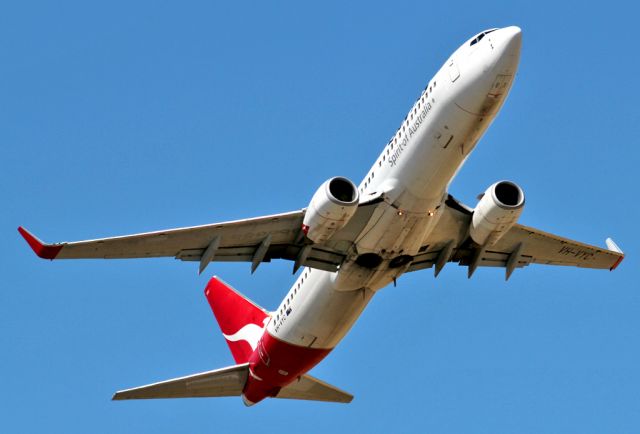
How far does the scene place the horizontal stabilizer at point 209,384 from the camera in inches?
1861

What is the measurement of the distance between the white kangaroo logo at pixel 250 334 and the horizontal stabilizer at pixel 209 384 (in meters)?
0.94

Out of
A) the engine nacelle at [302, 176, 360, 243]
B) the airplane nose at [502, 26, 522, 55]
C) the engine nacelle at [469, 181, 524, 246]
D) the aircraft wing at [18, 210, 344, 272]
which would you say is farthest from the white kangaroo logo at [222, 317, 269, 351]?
the airplane nose at [502, 26, 522, 55]

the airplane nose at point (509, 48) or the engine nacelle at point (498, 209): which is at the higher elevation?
the airplane nose at point (509, 48)

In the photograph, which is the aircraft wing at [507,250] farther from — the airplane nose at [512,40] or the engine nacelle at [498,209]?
the airplane nose at [512,40]

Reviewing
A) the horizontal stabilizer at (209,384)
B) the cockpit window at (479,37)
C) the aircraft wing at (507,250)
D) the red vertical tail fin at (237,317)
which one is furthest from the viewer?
the red vertical tail fin at (237,317)

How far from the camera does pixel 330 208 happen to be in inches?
1560

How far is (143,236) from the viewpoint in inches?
1602

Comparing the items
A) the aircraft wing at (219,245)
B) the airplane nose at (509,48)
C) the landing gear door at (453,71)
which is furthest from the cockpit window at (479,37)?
the aircraft wing at (219,245)

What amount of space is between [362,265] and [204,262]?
17.2 ft

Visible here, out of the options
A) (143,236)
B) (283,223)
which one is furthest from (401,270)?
(143,236)

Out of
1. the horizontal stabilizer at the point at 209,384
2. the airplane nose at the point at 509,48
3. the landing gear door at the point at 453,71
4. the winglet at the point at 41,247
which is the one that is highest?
the airplane nose at the point at 509,48

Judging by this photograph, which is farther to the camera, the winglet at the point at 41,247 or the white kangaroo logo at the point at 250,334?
the white kangaroo logo at the point at 250,334

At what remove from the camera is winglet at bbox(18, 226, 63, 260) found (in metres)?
38.3

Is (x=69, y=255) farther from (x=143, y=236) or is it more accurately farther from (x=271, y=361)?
(x=271, y=361)
